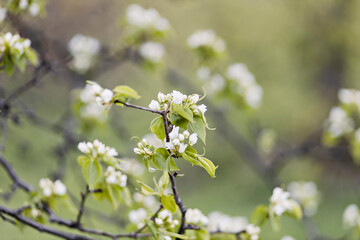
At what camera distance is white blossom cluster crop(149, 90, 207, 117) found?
73 centimetres

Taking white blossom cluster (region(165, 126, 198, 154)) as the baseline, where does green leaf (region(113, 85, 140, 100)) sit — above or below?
above

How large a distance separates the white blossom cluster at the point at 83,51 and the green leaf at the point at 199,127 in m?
1.30

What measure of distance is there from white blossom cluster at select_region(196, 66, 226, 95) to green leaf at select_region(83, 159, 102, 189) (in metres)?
1.19

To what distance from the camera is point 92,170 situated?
0.88 m

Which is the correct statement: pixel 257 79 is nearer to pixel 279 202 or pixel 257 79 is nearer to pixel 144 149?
pixel 279 202

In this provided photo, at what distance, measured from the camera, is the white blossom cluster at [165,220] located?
0.85 meters

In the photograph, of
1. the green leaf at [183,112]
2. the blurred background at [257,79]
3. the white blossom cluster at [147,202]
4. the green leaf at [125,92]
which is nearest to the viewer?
the green leaf at [183,112]

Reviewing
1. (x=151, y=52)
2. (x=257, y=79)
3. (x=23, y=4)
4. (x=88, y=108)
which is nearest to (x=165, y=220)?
(x=23, y=4)

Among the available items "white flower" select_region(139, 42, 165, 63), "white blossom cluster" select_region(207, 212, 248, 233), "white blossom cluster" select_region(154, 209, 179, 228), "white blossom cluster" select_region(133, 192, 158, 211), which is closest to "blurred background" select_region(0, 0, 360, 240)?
"white flower" select_region(139, 42, 165, 63)

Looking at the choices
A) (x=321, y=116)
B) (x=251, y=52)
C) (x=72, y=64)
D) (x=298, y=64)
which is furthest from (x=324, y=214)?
(x=72, y=64)

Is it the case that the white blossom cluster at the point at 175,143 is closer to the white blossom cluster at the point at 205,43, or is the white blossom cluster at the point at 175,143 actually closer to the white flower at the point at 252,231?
the white flower at the point at 252,231

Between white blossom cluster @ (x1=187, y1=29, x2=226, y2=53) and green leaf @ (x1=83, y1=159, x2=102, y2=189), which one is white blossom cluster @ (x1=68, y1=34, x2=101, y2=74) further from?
green leaf @ (x1=83, y1=159, x2=102, y2=189)

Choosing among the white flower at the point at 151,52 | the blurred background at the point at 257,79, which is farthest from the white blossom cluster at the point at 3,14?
the blurred background at the point at 257,79

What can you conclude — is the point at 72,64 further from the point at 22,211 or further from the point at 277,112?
the point at 277,112
